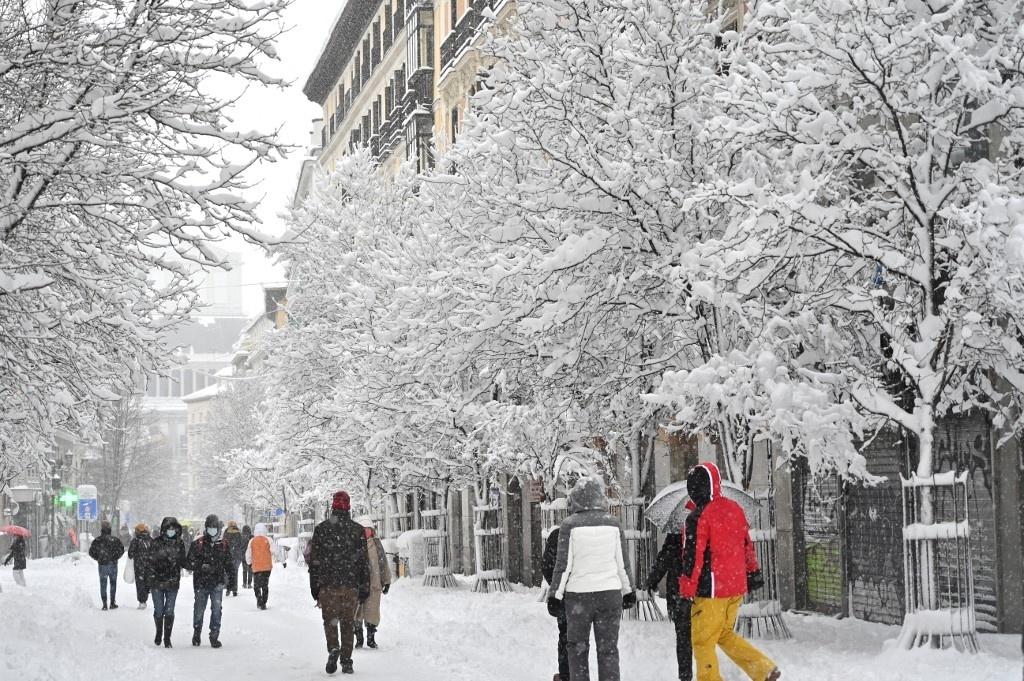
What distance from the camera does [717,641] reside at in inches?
428

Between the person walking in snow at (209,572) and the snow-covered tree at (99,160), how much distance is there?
9.35 feet

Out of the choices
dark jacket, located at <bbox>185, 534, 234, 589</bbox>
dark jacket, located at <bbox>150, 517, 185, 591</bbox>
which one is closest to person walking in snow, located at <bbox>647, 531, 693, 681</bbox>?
dark jacket, located at <bbox>185, 534, 234, 589</bbox>

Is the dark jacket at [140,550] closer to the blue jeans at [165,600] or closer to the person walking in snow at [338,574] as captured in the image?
the blue jeans at [165,600]

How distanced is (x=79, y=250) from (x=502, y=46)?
21.4ft

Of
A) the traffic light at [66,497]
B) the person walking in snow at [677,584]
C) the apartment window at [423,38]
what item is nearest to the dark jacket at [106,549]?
the person walking in snow at [677,584]

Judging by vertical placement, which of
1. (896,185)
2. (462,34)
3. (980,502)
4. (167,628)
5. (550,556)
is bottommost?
(167,628)

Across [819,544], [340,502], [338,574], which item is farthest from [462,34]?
[338,574]

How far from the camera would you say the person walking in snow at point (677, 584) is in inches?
477

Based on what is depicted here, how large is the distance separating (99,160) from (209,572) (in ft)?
18.1

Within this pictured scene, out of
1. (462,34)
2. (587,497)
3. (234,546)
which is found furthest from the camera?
(462,34)

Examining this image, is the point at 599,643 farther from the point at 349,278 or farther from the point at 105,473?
the point at 105,473

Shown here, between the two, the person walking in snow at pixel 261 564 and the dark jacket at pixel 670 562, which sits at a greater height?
the dark jacket at pixel 670 562

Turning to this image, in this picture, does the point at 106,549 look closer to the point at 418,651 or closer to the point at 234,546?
the point at 234,546

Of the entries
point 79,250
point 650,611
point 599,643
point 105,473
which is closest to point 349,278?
point 650,611
